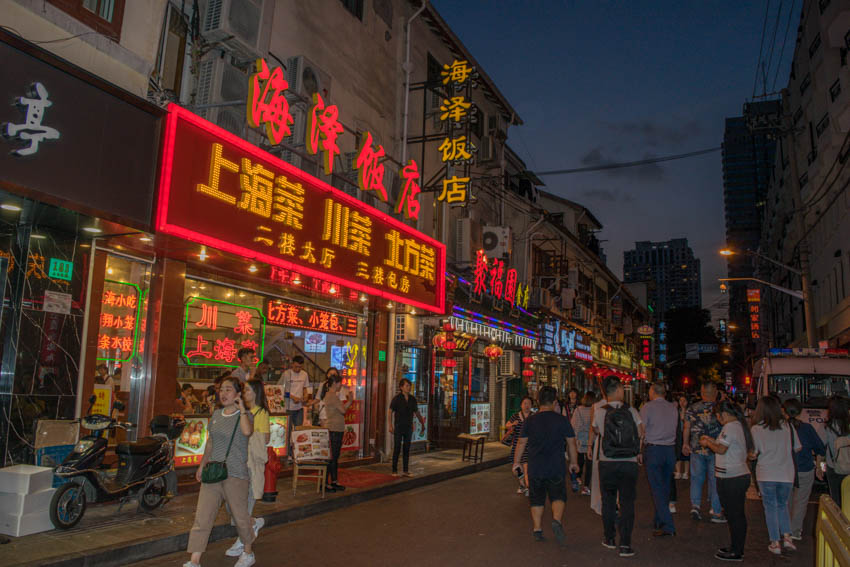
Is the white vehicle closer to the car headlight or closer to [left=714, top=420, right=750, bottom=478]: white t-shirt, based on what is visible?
[left=714, top=420, right=750, bottom=478]: white t-shirt

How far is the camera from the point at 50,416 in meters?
8.25

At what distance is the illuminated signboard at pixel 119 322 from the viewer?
390 inches

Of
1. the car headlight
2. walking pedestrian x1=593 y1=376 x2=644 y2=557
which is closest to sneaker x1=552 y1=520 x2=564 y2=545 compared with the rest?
walking pedestrian x1=593 y1=376 x2=644 y2=557

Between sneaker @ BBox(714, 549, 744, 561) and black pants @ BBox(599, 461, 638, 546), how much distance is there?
3.35ft

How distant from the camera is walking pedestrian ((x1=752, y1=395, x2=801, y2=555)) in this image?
7.48 metres

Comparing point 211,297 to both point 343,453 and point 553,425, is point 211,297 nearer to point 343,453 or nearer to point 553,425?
point 343,453

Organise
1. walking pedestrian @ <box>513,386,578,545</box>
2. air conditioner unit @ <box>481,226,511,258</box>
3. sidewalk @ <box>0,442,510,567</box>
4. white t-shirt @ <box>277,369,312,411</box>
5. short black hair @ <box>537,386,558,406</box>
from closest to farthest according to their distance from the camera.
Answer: sidewalk @ <box>0,442,510,567</box> < walking pedestrian @ <box>513,386,578,545</box> < short black hair @ <box>537,386,558,406</box> < white t-shirt @ <box>277,369,312,411</box> < air conditioner unit @ <box>481,226,511,258</box>

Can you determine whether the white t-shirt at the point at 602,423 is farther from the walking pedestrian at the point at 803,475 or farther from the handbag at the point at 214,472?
the handbag at the point at 214,472

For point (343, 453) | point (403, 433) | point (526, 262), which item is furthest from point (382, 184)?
point (526, 262)

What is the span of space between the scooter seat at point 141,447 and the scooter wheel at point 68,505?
0.78 m

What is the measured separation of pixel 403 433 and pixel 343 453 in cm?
251

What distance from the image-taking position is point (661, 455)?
8.80m

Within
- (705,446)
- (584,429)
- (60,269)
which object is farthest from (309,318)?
(705,446)

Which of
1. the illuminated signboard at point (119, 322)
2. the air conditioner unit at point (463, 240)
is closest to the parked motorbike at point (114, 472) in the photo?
the illuminated signboard at point (119, 322)
